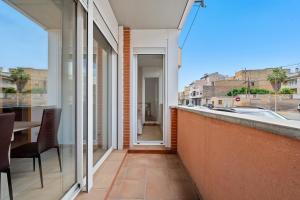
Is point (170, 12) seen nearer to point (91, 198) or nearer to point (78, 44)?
point (78, 44)

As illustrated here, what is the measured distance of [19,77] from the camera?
5.76 feet

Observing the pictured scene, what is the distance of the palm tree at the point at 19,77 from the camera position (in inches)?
67.6

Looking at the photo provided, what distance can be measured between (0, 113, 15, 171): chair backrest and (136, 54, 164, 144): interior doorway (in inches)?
125

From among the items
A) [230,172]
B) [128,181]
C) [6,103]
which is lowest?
[128,181]

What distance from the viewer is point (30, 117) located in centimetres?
194

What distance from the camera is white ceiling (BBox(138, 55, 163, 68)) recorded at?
4.57m

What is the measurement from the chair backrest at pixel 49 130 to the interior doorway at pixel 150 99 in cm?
265

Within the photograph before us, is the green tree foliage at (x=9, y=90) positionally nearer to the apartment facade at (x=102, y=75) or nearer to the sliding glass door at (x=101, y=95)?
the apartment facade at (x=102, y=75)

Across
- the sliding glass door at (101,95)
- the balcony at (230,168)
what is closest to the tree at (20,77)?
the sliding glass door at (101,95)

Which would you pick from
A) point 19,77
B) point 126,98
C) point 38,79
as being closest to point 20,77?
point 19,77

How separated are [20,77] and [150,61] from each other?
3.17 metres

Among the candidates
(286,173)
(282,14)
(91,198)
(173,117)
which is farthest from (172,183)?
(282,14)

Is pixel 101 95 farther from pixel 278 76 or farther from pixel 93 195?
pixel 278 76

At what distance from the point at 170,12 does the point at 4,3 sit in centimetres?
257
